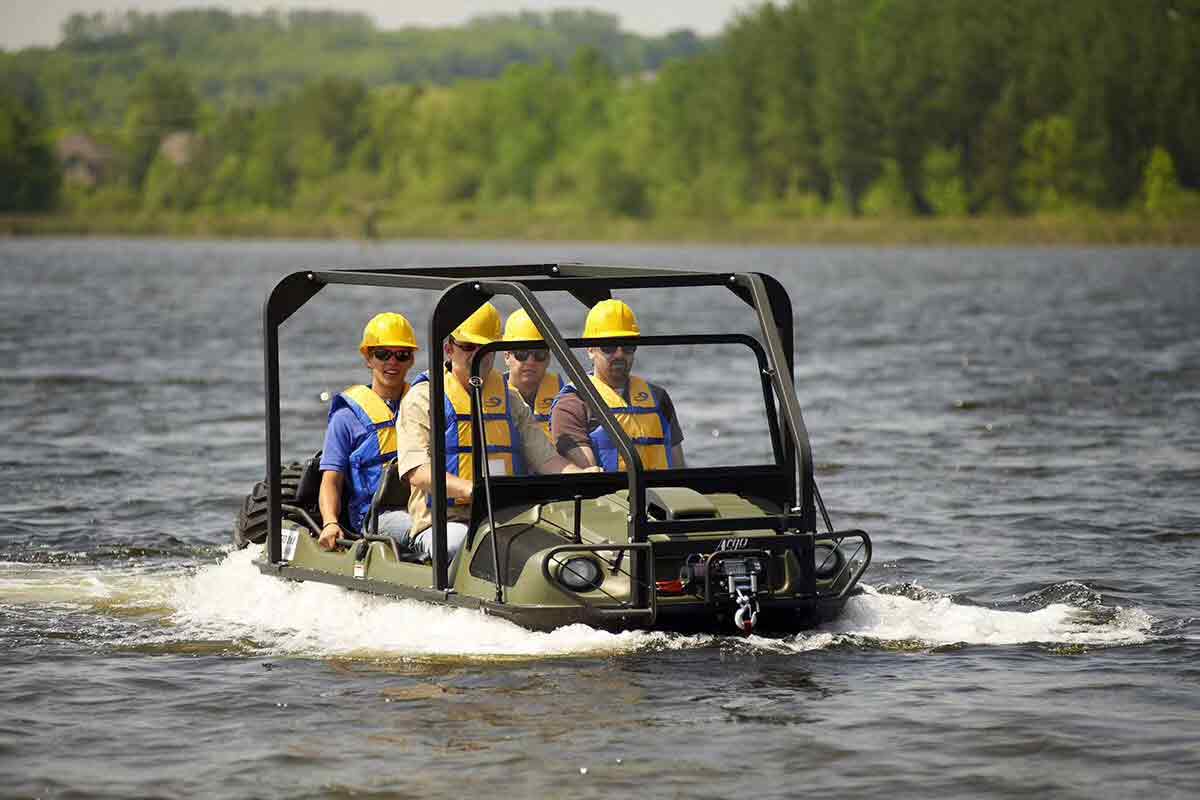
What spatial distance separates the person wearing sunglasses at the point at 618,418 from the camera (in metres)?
12.6

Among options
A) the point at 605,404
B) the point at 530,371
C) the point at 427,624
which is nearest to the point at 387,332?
the point at 530,371

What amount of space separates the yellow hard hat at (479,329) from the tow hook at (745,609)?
2.11 metres

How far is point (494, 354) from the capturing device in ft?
40.7

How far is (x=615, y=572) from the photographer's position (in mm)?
11680

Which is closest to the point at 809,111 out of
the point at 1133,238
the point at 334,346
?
the point at 1133,238

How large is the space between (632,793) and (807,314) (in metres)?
46.1

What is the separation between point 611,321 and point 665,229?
130032 millimetres

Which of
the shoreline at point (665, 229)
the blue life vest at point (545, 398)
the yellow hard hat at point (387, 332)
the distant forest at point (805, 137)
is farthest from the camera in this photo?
the distant forest at point (805, 137)

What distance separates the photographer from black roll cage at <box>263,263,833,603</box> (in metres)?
11.5

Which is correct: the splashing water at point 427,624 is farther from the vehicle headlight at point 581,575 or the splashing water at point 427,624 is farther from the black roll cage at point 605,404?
the black roll cage at point 605,404

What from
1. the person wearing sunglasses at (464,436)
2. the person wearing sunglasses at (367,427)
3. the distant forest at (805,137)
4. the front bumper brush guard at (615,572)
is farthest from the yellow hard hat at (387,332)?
the distant forest at (805,137)

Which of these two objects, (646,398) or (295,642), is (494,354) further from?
(295,642)

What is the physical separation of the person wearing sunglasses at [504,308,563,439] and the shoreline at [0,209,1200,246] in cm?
10417

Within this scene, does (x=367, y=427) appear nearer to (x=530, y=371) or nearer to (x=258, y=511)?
(x=530, y=371)
